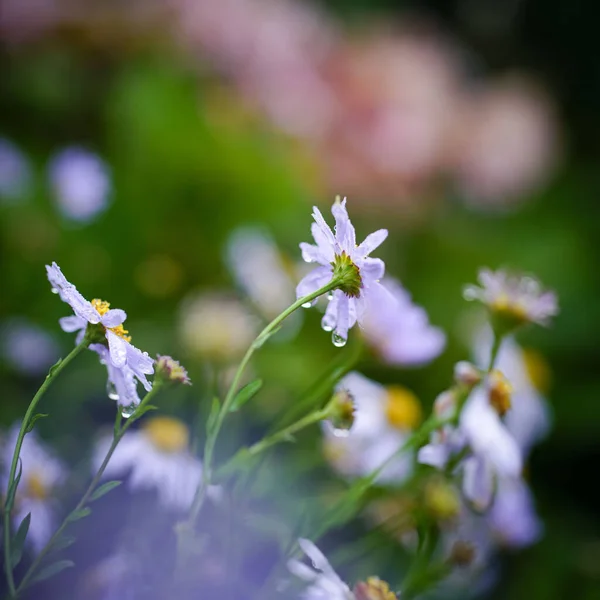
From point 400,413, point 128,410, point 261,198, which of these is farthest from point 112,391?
point 261,198

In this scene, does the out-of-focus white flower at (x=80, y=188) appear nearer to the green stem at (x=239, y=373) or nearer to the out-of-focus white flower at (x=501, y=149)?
the green stem at (x=239, y=373)

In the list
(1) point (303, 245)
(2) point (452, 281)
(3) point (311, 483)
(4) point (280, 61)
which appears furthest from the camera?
(4) point (280, 61)

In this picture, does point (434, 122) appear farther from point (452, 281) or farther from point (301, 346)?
point (301, 346)

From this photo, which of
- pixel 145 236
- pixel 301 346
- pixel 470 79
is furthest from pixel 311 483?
pixel 470 79

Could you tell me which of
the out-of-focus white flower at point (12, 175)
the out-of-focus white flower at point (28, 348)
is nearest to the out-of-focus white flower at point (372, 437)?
the out-of-focus white flower at point (28, 348)

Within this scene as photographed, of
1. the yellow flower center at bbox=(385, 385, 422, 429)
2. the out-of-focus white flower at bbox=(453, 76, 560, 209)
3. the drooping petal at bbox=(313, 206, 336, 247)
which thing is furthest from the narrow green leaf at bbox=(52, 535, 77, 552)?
the out-of-focus white flower at bbox=(453, 76, 560, 209)

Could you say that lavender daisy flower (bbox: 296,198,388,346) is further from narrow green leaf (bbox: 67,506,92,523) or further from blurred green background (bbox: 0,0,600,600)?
blurred green background (bbox: 0,0,600,600)

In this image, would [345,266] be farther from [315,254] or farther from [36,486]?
[36,486]
